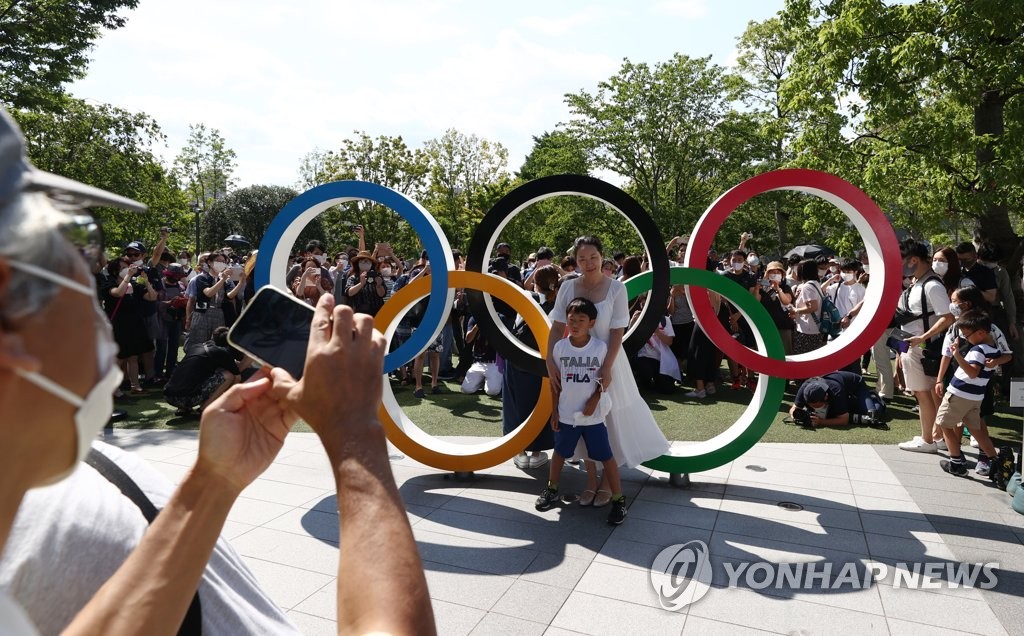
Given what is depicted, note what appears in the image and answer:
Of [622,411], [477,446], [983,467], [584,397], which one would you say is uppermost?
[584,397]

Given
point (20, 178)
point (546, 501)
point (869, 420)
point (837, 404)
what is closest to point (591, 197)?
point (546, 501)

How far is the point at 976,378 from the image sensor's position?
5723 mm

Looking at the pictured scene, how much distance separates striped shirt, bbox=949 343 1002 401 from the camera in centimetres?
570

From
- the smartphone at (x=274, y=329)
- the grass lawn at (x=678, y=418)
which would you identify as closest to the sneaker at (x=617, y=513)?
the grass lawn at (x=678, y=418)

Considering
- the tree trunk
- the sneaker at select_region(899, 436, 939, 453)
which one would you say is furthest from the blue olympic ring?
the tree trunk

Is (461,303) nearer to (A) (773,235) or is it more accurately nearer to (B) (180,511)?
(B) (180,511)

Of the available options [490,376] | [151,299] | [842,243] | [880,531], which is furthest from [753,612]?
[842,243]

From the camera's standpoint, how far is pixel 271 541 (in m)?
4.62

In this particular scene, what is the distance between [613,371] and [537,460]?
161 cm

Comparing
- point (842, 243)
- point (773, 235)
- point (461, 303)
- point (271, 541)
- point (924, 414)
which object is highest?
point (773, 235)

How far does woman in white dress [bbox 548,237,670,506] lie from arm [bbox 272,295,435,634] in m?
4.31

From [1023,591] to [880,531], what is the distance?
964mm

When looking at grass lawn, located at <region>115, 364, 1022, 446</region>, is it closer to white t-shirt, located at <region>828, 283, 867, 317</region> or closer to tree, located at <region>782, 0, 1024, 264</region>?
white t-shirt, located at <region>828, 283, 867, 317</region>

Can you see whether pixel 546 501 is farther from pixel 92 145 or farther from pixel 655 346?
pixel 92 145
